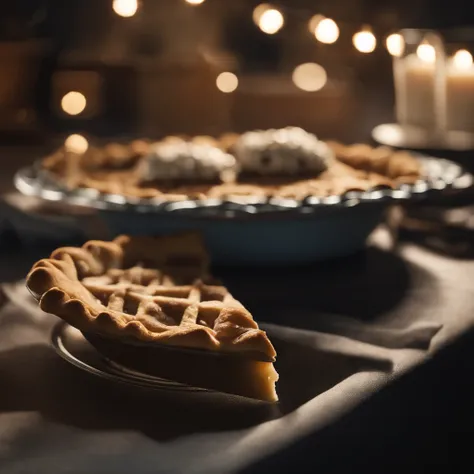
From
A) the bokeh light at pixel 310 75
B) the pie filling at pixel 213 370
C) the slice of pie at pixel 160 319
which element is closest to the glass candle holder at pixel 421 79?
the slice of pie at pixel 160 319

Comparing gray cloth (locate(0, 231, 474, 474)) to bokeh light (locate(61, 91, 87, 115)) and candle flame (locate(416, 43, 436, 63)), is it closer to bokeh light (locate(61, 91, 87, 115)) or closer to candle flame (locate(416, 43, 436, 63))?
candle flame (locate(416, 43, 436, 63))

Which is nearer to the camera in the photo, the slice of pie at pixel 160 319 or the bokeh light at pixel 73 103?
the slice of pie at pixel 160 319

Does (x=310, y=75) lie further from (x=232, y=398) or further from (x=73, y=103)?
(x=232, y=398)

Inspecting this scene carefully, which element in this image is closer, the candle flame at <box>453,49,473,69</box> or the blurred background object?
the candle flame at <box>453,49,473,69</box>

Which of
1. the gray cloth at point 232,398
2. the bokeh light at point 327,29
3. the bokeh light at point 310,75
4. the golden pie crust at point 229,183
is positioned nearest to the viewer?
the gray cloth at point 232,398

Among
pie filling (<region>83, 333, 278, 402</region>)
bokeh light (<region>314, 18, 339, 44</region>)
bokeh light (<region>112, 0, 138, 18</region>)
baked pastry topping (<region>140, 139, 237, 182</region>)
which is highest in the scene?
bokeh light (<region>112, 0, 138, 18</region>)

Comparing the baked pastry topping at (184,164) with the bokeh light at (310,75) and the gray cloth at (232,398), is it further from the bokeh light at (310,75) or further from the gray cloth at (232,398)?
the bokeh light at (310,75)

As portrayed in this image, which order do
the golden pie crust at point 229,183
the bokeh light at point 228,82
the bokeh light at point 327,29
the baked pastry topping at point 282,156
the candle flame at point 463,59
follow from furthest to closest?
the bokeh light at point 228,82
the bokeh light at point 327,29
the candle flame at point 463,59
the baked pastry topping at point 282,156
the golden pie crust at point 229,183

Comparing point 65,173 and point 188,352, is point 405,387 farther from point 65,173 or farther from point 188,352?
point 65,173

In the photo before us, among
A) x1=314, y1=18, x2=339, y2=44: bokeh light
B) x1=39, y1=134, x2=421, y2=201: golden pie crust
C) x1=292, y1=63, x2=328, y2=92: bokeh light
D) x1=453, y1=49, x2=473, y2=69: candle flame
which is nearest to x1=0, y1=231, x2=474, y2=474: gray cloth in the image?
x1=39, y1=134, x2=421, y2=201: golden pie crust
